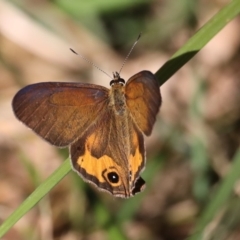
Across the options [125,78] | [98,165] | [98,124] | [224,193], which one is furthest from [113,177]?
[125,78]

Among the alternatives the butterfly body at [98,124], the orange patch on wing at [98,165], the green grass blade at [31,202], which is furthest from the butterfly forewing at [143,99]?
the green grass blade at [31,202]

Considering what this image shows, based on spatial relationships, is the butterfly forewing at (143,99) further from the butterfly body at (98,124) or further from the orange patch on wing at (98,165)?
the orange patch on wing at (98,165)

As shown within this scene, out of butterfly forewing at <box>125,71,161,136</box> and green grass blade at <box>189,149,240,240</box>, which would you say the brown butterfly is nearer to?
butterfly forewing at <box>125,71,161,136</box>

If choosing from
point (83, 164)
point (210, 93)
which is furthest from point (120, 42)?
point (83, 164)

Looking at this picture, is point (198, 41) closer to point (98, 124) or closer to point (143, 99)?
point (143, 99)


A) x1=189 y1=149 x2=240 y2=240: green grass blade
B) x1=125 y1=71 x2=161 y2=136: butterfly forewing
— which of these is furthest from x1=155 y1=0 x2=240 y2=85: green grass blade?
x1=189 y1=149 x2=240 y2=240: green grass blade

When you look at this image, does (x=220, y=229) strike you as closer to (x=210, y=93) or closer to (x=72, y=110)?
(x=72, y=110)
